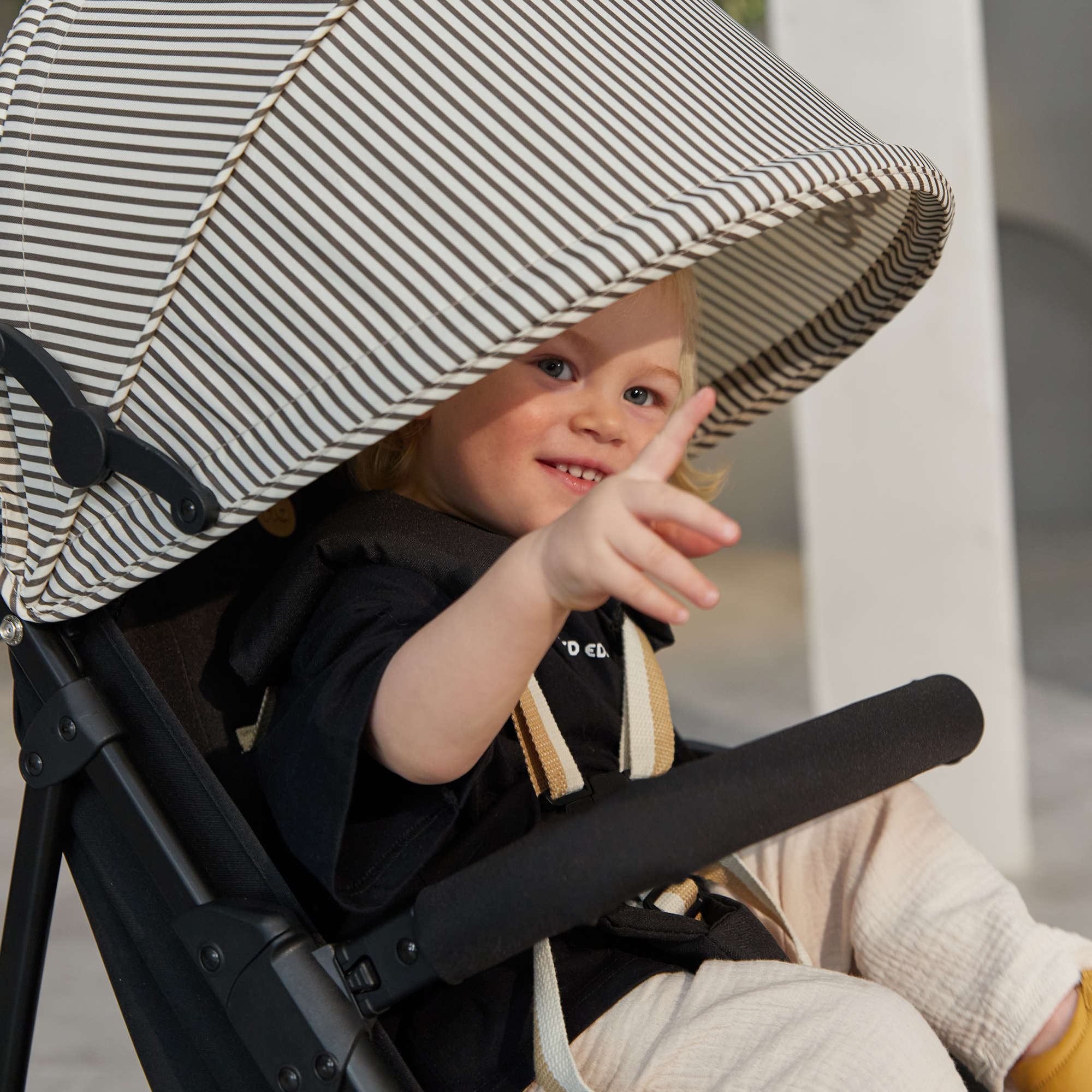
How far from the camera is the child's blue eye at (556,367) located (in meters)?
0.76

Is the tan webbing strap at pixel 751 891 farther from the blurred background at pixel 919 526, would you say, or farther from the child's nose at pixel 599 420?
the blurred background at pixel 919 526

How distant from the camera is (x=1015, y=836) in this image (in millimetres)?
1861

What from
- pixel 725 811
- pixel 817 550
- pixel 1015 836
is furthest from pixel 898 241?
pixel 1015 836

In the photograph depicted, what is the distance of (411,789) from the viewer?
65cm

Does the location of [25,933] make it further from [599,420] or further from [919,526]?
[919,526]

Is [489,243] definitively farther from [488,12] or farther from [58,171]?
[58,171]

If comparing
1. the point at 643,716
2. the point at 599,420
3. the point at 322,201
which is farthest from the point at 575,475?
the point at 322,201

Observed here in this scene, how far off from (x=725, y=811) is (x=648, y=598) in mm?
93

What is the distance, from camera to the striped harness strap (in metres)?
0.64

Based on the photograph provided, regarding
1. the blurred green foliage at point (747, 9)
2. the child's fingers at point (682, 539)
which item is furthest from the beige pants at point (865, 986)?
the blurred green foliage at point (747, 9)

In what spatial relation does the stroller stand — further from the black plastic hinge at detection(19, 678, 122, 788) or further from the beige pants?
the beige pants

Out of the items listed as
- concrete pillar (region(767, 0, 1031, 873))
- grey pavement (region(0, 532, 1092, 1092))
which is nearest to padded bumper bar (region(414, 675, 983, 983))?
grey pavement (region(0, 532, 1092, 1092))

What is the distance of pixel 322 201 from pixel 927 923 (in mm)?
551

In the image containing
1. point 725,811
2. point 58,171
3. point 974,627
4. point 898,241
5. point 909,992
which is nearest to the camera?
point 725,811
